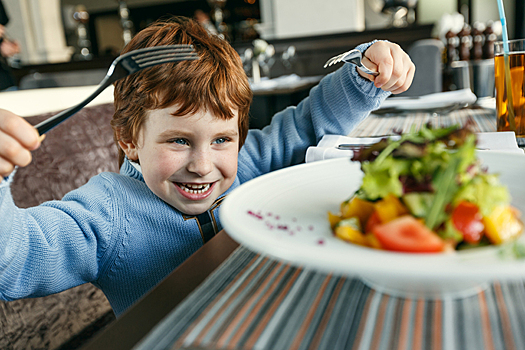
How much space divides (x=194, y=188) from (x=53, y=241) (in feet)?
0.88

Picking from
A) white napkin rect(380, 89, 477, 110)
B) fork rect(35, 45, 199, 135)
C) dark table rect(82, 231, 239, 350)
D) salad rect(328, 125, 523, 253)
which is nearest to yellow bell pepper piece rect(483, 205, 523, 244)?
salad rect(328, 125, 523, 253)

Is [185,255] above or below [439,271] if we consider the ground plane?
below

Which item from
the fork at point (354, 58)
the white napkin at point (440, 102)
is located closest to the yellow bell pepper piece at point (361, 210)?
the fork at point (354, 58)

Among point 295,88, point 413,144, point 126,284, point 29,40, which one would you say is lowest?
point 126,284

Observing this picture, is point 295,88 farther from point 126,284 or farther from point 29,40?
point 29,40

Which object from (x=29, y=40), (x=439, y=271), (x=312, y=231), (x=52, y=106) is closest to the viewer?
(x=439, y=271)

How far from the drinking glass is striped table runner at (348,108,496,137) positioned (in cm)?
8

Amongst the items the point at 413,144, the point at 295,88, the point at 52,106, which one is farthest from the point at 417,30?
the point at 413,144

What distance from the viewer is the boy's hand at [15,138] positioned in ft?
1.37

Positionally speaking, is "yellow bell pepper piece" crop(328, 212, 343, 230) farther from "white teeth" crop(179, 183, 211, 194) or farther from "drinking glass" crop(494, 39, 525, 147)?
"drinking glass" crop(494, 39, 525, 147)

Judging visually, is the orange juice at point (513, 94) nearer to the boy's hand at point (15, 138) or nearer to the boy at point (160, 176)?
the boy at point (160, 176)

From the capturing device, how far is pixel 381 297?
342 millimetres

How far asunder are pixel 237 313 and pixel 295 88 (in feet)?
7.07

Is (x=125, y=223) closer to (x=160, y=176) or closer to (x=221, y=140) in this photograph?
(x=160, y=176)
